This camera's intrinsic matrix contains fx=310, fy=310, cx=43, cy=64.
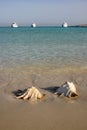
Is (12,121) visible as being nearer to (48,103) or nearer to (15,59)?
(48,103)

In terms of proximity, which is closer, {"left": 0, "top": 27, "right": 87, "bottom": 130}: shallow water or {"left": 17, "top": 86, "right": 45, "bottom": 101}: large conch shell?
{"left": 0, "top": 27, "right": 87, "bottom": 130}: shallow water

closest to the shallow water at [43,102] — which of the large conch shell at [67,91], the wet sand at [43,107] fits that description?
the wet sand at [43,107]

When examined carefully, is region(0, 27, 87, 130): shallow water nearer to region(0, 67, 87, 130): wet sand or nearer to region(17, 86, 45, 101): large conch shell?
region(0, 67, 87, 130): wet sand

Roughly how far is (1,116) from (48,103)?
1.43 m

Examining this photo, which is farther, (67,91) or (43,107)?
(67,91)

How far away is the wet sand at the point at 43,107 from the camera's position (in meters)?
6.14

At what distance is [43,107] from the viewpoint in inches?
285

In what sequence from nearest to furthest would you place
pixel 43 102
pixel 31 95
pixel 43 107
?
pixel 43 107
pixel 43 102
pixel 31 95

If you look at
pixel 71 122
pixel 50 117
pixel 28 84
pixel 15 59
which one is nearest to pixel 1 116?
pixel 50 117

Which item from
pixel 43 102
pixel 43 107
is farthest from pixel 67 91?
pixel 43 107

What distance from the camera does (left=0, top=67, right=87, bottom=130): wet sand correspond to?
242 inches

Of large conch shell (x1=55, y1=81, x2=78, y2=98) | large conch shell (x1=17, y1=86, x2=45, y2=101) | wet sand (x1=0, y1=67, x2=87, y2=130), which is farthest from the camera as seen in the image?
large conch shell (x1=55, y1=81, x2=78, y2=98)

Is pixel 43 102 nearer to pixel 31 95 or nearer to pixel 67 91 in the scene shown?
pixel 31 95

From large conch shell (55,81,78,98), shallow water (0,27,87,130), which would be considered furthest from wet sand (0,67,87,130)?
large conch shell (55,81,78,98)
